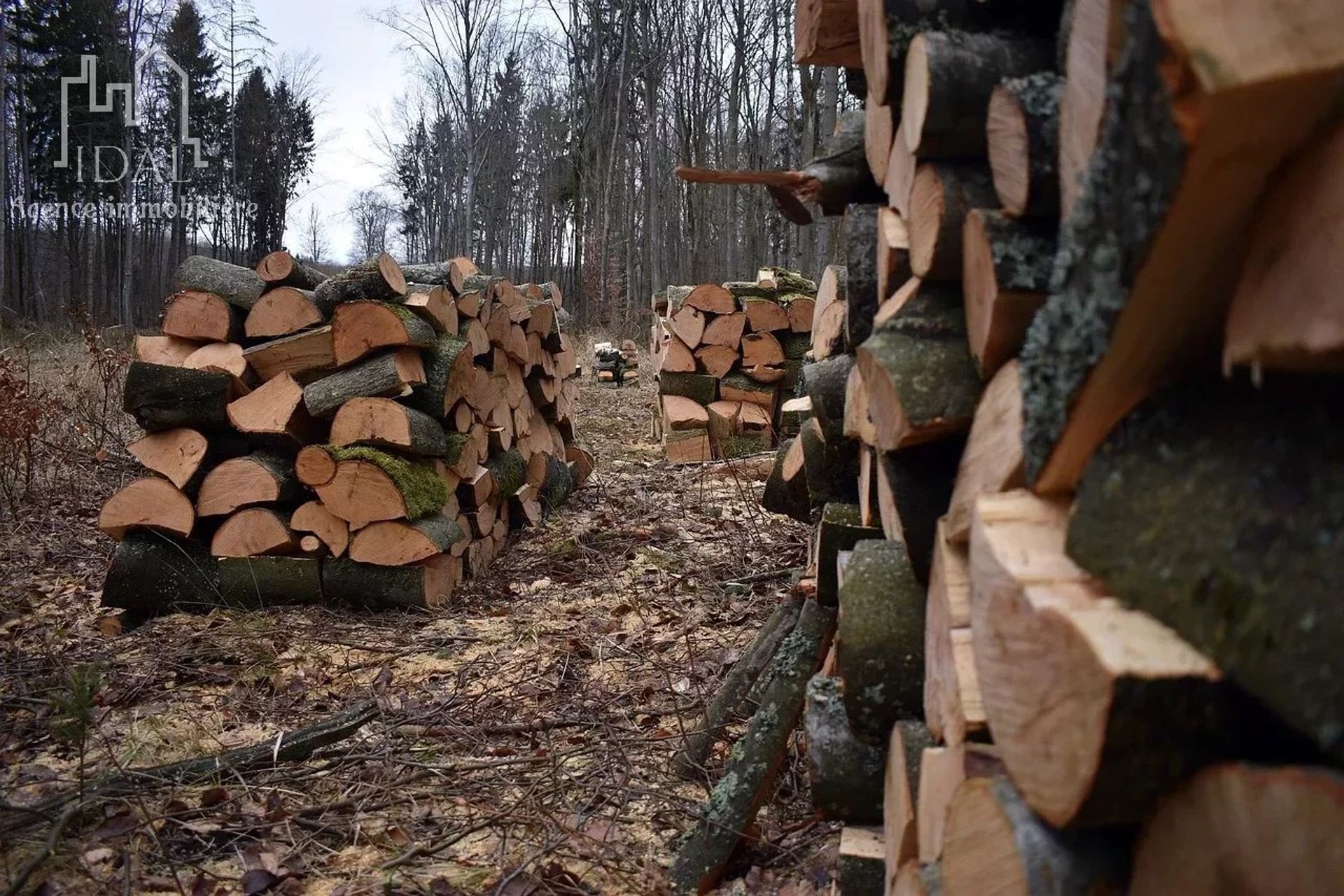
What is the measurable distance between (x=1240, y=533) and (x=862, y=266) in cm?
125

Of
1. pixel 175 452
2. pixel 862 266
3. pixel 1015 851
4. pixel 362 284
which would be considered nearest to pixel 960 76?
pixel 862 266

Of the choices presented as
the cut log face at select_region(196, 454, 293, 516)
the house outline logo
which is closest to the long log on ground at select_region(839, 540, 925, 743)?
the cut log face at select_region(196, 454, 293, 516)

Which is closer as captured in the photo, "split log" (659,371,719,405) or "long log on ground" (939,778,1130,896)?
"long log on ground" (939,778,1130,896)

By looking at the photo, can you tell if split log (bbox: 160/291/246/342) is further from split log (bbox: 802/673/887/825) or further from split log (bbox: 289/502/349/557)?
split log (bbox: 802/673/887/825)

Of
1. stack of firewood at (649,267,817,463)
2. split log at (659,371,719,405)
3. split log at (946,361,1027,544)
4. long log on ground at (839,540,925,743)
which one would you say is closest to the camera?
split log at (946,361,1027,544)

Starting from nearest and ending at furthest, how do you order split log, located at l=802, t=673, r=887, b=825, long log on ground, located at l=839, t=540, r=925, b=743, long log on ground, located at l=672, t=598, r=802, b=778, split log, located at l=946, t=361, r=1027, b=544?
split log, located at l=946, t=361, r=1027, b=544 < long log on ground, located at l=839, t=540, r=925, b=743 < split log, located at l=802, t=673, r=887, b=825 < long log on ground, located at l=672, t=598, r=802, b=778

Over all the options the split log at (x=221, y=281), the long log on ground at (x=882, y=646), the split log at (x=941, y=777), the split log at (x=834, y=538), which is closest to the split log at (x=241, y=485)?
the split log at (x=221, y=281)

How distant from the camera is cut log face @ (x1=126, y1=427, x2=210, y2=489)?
13.7 ft

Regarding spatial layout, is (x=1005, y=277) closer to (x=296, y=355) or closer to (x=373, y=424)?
(x=373, y=424)

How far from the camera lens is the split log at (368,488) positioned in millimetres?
4164

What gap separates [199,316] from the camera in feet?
13.9

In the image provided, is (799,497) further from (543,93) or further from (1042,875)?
(543,93)

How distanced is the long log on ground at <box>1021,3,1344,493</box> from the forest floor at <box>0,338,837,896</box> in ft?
5.61

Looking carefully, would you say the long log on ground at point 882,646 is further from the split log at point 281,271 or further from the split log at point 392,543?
the split log at point 281,271
